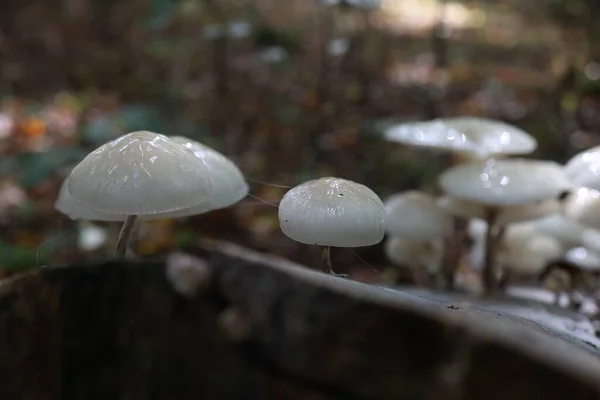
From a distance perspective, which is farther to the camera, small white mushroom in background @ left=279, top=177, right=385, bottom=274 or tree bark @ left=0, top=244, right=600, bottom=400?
Result: small white mushroom in background @ left=279, top=177, right=385, bottom=274

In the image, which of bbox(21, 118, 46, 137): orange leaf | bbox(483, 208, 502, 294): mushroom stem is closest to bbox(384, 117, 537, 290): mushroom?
bbox(483, 208, 502, 294): mushroom stem

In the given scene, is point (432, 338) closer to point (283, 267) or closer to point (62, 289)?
point (283, 267)

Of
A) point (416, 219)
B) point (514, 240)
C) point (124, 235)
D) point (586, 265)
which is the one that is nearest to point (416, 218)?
point (416, 219)

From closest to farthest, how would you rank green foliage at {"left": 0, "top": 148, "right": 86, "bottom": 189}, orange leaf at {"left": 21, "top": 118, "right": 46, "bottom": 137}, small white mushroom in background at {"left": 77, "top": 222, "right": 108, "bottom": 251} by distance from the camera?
green foliage at {"left": 0, "top": 148, "right": 86, "bottom": 189} → small white mushroom in background at {"left": 77, "top": 222, "right": 108, "bottom": 251} → orange leaf at {"left": 21, "top": 118, "right": 46, "bottom": 137}

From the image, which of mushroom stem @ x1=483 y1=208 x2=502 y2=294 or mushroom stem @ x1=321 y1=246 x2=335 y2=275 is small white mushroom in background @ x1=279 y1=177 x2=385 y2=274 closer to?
mushroom stem @ x1=321 y1=246 x2=335 y2=275

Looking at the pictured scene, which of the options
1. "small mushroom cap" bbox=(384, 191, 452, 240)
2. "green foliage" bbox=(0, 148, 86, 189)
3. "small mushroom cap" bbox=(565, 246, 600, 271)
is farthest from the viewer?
"green foliage" bbox=(0, 148, 86, 189)

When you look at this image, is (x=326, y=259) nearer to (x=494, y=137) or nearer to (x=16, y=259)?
(x=494, y=137)

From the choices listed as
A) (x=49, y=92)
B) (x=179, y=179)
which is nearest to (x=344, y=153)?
(x=179, y=179)
